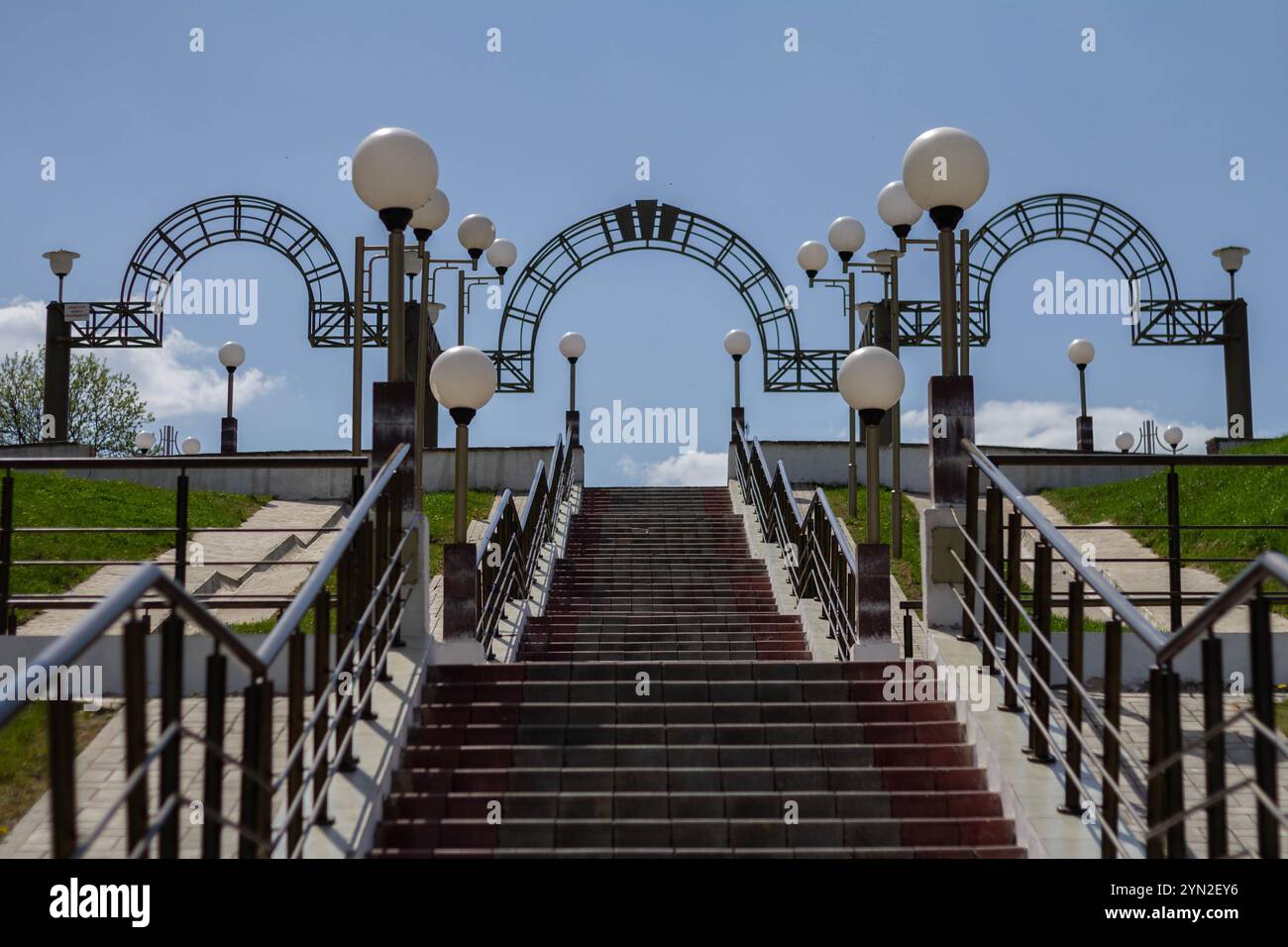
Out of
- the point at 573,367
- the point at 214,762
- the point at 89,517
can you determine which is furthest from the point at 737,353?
the point at 214,762

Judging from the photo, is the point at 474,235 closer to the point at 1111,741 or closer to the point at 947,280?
the point at 947,280

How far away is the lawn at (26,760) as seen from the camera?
6242 millimetres

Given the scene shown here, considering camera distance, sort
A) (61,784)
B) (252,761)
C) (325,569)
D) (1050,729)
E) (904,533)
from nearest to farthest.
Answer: (61,784), (252,761), (325,569), (1050,729), (904,533)

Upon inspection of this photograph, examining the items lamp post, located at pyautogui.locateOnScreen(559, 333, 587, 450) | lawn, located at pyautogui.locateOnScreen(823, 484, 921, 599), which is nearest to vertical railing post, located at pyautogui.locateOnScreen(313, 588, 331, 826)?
lawn, located at pyautogui.locateOnScreen(823, 484, 921, 599)

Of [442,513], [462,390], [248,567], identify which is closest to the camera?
[462,390]

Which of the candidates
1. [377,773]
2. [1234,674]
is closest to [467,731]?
[377,773]

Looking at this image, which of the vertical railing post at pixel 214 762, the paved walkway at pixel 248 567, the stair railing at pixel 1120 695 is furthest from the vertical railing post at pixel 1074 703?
the paved walkway at pixel 248 567

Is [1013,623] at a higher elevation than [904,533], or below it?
below

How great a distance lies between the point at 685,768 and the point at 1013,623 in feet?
7.19

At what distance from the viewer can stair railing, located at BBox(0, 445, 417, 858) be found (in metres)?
3.05

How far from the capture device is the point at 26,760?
22.1ft
